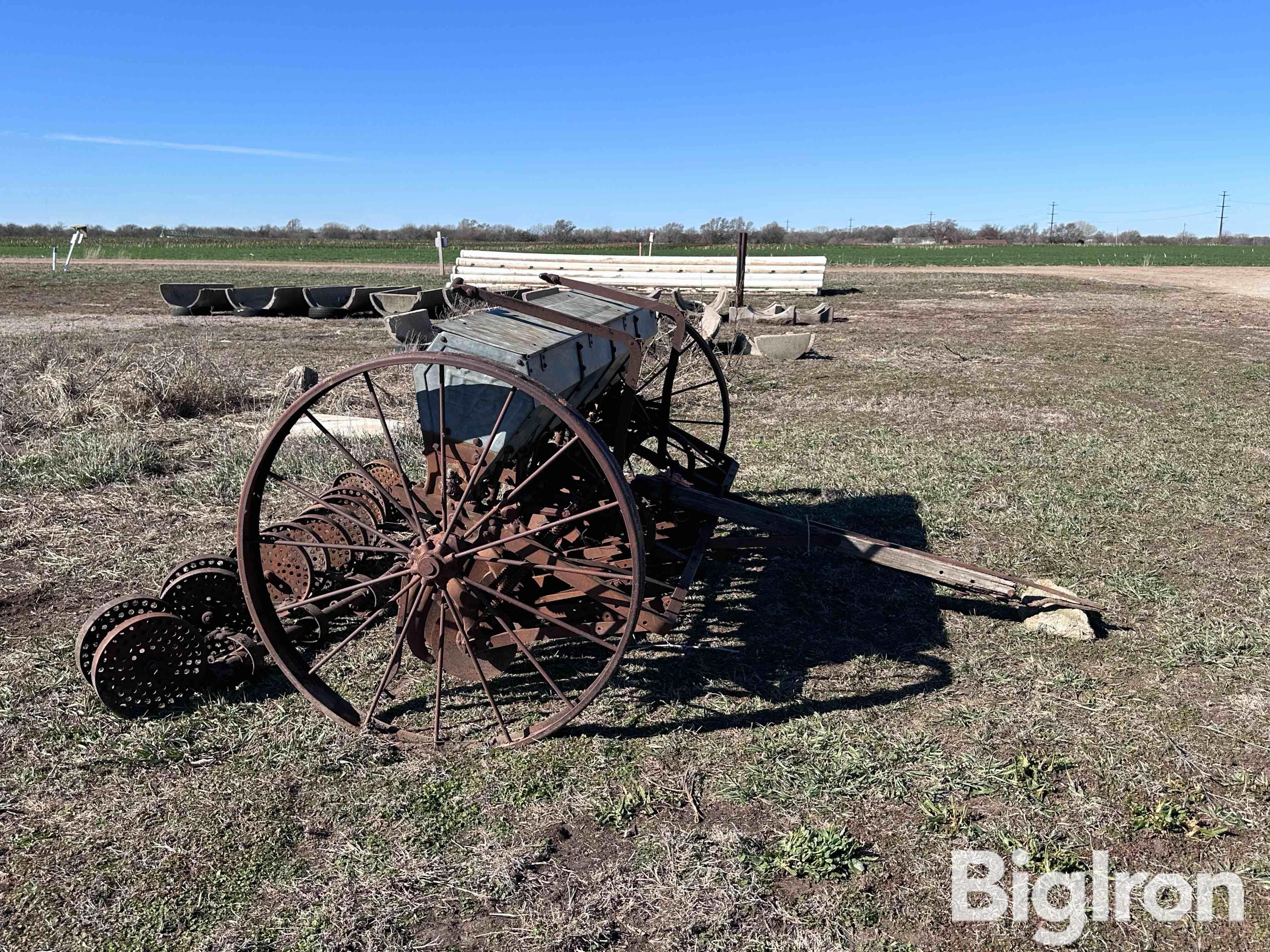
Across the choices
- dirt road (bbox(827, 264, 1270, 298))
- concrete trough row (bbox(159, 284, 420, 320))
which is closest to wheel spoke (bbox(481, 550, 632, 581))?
concrete trough row (bbox(159, 284, 420, 320))

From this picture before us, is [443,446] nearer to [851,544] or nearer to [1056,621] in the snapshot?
[851,544]

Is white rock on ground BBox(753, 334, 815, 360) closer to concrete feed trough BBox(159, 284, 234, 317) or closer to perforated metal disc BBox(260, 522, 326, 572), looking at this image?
perforated metal disc BBox(260, 522, 326, 572)

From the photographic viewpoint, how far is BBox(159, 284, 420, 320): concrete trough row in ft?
63.8

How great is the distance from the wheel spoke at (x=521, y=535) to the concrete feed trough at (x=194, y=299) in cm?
1880

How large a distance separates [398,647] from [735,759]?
147cm

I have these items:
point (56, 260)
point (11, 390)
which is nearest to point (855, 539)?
point (11, 390)

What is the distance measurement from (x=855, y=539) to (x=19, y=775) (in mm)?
3774

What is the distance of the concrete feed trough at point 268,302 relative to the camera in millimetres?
19547

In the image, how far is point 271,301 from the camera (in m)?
19.7

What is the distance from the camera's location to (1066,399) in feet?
34.1

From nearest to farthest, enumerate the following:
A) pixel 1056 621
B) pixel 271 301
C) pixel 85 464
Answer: pixel 1056 621
pixel 85 464
pixel 271 301

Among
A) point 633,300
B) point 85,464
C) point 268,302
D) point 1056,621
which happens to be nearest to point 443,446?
point 633,300

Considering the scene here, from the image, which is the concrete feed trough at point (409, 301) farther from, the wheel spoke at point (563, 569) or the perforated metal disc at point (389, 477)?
the wheel spoke at point (563, 569)

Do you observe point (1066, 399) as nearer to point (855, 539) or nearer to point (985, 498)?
point (985, 498)
